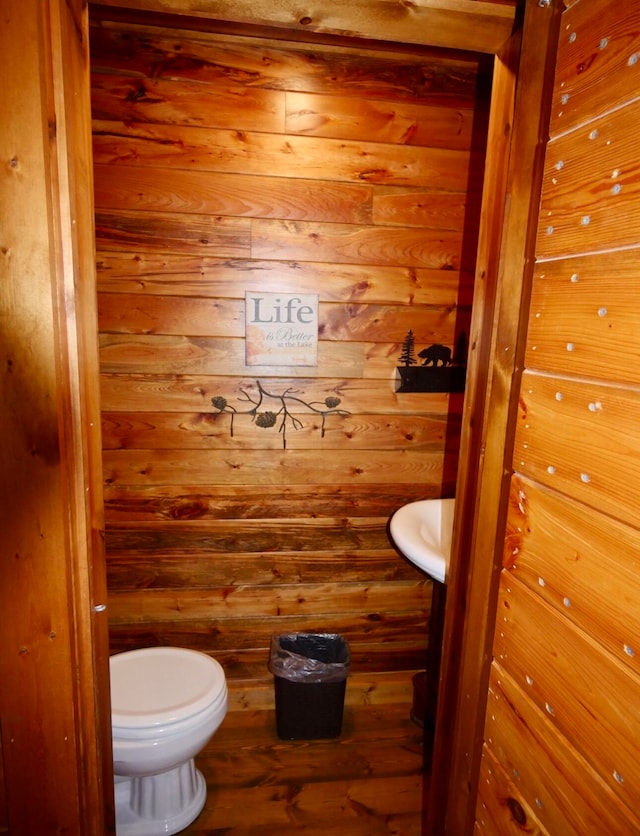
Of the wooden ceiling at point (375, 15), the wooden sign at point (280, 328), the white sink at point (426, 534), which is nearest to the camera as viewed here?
the wooden ceiling at point (375, 15)

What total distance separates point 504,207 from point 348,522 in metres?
1.45

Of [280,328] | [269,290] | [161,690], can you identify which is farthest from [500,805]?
[269,290]

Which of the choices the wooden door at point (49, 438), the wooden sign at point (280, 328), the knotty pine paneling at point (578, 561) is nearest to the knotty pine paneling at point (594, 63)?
the knotty pine paneling at point (578, 561)

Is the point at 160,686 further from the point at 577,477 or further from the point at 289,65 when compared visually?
the point at 289,65

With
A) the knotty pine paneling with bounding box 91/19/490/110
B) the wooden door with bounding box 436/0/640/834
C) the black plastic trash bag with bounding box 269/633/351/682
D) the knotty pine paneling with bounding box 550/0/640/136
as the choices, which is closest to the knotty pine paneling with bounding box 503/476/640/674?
the wooden door with bounding box 436/0/640/834

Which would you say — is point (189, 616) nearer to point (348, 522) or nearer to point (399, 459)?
point (348, 522)

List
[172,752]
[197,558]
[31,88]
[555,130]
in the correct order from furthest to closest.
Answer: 1. [197,558]
2. [172,752]
3. [555,130]
4. [31,88]

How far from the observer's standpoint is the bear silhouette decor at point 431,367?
2.02 metres

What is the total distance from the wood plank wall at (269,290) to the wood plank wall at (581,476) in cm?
110

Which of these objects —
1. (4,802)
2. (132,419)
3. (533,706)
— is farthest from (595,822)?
(132,419)

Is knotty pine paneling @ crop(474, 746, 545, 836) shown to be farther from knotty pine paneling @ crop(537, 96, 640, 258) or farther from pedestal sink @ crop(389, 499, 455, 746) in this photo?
knotty pine paneling @ crop(537, 96, 640, 258)

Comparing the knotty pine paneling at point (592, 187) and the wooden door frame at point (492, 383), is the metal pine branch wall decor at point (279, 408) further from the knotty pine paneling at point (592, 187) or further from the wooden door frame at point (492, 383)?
the knotty pine paneling at point (592, 187)

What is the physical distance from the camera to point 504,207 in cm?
98

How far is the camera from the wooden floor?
1.71m
